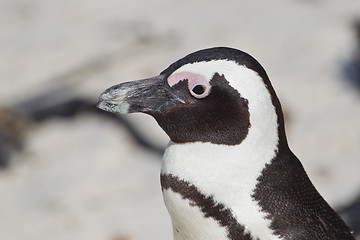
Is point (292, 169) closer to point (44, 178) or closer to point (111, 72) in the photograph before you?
point (44, 178)

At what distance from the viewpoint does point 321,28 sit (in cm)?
470

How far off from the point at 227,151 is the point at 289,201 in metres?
0.20

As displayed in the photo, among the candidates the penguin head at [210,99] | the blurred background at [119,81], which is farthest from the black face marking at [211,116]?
the blurred background at [119,81]

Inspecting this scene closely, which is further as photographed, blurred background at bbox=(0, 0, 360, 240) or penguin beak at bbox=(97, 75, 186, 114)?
blurred background at bbox=(0, 0, 360, 240)

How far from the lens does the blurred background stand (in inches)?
146

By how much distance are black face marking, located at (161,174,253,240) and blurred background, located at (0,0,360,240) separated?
1760 mm

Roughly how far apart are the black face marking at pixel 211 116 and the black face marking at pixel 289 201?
0.12m

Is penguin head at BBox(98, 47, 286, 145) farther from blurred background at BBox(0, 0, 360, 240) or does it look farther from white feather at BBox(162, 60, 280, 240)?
blurred background at BBox(0, 0, 360, 240)

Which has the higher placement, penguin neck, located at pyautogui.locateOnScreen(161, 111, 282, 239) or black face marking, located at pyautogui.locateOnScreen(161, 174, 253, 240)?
penguin neck, located at pyautogui.locateOnScreen(161, 111, 282, 239)

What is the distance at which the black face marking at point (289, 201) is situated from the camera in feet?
Answer: 5.67

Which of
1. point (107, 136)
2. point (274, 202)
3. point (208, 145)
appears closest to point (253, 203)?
point (274, 202)

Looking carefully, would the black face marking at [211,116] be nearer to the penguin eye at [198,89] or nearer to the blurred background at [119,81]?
the penguin eye at [198,89]

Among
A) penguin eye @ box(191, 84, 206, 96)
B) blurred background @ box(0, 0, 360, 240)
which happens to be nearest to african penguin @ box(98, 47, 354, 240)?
penguin eye @ box(191, 84, 206, 96)

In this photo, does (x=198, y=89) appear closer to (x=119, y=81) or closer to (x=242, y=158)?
(x=242, y=158)
